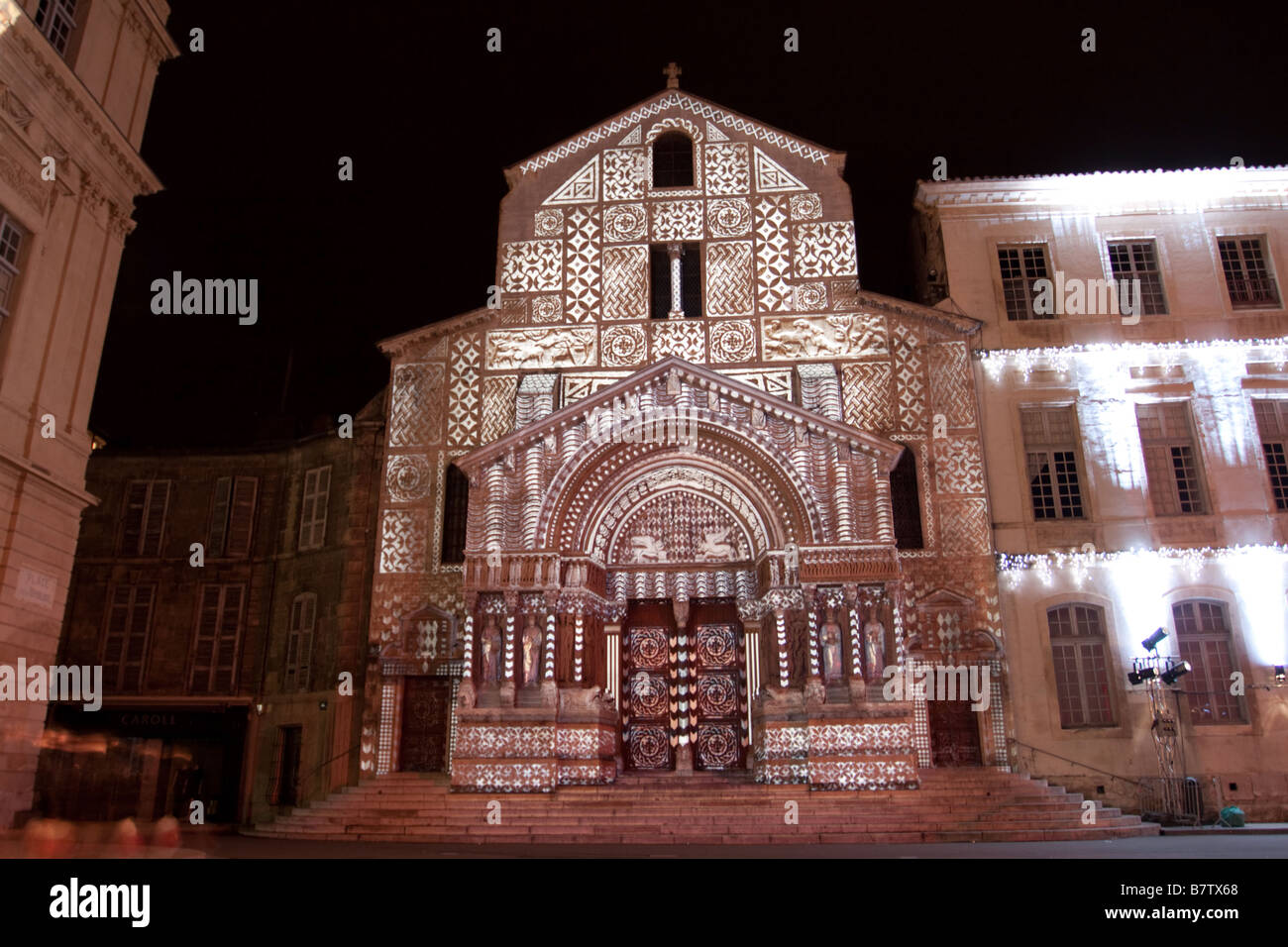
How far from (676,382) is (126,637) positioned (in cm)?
1654

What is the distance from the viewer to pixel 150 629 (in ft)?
82.4

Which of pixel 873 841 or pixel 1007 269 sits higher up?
pixel 1007 269

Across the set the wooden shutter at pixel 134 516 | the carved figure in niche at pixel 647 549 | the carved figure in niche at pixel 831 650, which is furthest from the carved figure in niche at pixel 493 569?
the wooden shutter at pixel 134 516

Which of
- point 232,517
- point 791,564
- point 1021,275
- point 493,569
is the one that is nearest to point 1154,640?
point 791,564

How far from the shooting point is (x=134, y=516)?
1026 inches

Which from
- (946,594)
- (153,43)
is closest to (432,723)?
(946,594)

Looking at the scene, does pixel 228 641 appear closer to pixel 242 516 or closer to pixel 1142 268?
pixel 242 516

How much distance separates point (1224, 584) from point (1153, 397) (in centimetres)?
452

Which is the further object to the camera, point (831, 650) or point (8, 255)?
point (831, 650)

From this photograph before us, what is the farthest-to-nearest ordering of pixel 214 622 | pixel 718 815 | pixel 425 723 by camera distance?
pixel 214 622
pixel 425 723
pixel 718 815

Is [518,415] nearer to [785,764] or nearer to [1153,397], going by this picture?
[785,764]

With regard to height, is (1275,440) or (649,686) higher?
(1275,440)

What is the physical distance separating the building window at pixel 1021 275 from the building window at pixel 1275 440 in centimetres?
521

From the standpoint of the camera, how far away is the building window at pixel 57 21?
1675 centimetres
